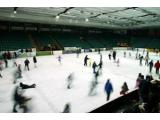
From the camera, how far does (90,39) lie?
2941cm

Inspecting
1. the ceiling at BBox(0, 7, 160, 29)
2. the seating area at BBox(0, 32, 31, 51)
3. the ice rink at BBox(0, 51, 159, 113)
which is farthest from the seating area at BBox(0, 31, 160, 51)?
the ice rink at BBox(0, 51, 159, 113)

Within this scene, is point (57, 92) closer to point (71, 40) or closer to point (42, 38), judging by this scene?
point (42, 38)

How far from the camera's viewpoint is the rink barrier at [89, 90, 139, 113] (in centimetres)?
576

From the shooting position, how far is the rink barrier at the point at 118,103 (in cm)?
576

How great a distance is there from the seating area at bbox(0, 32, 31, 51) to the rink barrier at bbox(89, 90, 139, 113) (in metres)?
15.3

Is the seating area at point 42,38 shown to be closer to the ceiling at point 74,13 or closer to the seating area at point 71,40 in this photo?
the seating area at point 71,40

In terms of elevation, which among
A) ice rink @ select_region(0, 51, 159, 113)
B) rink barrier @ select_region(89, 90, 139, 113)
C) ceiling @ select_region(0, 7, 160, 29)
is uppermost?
ceiling @ select_region(0, 7, 160, 29)

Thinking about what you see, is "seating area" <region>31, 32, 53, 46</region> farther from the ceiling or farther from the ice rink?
the ice rink

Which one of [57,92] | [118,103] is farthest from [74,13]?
[118,103]

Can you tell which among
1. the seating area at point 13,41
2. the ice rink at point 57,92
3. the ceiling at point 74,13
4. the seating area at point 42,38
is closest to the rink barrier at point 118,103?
the ice rink at point 57,92

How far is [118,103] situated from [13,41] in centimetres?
1644

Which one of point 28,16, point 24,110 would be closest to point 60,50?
point 28,16
